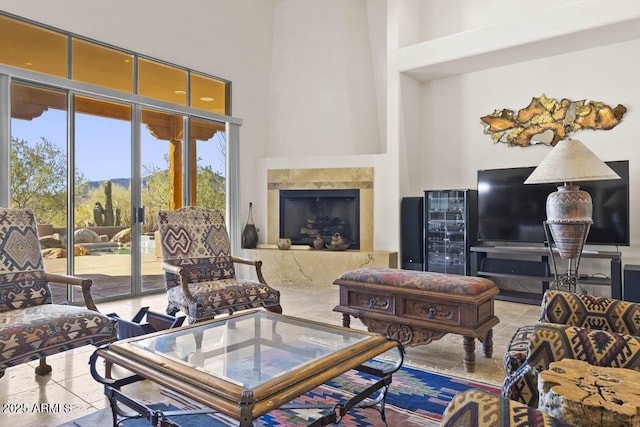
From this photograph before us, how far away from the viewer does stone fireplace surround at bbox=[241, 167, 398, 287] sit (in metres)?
5.69

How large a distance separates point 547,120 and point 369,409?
4.25 m

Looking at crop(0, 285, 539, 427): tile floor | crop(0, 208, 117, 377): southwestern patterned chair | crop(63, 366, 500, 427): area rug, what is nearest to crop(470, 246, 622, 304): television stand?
crop(0, 285, 539, 427): tile floor

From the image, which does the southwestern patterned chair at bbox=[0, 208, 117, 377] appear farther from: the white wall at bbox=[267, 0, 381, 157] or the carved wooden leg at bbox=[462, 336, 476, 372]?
the white wall at bbox=[267, 0, 381, 157]

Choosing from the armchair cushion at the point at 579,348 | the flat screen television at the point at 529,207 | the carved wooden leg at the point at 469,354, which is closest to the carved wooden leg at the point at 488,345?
the carved wooden leg at the point at 469,354

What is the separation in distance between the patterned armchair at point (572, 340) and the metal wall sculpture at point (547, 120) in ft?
12.1

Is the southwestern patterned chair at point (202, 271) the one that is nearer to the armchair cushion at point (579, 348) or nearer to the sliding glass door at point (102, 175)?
the sliding glass door at point (102, 175)

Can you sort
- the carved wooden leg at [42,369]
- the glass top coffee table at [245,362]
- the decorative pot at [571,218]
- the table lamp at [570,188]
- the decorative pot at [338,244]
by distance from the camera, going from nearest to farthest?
the glass top coffee table at [245,362]
the carved wooden leg at [42,369]
the table lamp at [570,188]
the decorative pot at [571,218]
the decorative pot at [338,244]

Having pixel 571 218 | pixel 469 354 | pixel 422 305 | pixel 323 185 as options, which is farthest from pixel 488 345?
pixel 323 185

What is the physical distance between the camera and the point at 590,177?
117 inches

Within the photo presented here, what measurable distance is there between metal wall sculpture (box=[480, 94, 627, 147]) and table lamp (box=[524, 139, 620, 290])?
2.02 m

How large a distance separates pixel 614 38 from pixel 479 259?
8.78 ft

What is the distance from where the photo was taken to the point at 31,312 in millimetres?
2297

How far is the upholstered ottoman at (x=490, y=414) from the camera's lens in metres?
1.06

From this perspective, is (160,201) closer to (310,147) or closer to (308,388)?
(310,147)
